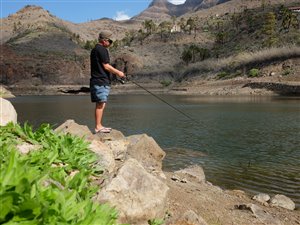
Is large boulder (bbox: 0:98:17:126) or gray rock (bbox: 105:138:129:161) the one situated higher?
large boulder (bbox: 0:98:17:126)

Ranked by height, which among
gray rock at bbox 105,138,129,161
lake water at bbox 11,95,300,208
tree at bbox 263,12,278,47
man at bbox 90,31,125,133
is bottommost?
lake water at bbox 11,95,300,208

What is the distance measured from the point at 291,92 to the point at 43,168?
76765mm

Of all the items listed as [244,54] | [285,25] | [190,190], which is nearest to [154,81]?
[244,54]

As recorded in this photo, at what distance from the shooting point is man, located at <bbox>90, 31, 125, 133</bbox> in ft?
34.7

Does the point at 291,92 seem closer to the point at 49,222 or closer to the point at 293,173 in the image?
the point at 293,173

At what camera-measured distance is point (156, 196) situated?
6.53 metres

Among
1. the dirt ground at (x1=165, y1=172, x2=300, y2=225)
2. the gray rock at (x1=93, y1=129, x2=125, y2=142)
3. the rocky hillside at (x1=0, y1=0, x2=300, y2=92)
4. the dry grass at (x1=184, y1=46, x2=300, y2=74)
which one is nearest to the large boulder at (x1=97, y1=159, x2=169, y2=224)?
the dirt ground at (x1=165, y1=172, x2=300, y2=225)

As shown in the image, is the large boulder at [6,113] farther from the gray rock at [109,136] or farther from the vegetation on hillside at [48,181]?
the gray rock at [109,136]

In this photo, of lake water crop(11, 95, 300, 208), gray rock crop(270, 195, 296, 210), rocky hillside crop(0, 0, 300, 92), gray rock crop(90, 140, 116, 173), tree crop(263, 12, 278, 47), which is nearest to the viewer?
gray rock crop(90, 140, 116, 173)

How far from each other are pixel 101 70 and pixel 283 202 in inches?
238

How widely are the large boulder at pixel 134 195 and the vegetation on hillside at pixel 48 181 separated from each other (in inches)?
12.5

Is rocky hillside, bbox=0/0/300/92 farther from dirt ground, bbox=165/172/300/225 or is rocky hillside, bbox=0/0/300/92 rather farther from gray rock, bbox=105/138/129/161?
gray rock, bbox=105/138/129/161

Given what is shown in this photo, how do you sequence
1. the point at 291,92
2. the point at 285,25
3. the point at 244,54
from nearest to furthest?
the point at 291,92
the point at 244,54
the point at 285,25

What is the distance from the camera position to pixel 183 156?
62.7 feet
